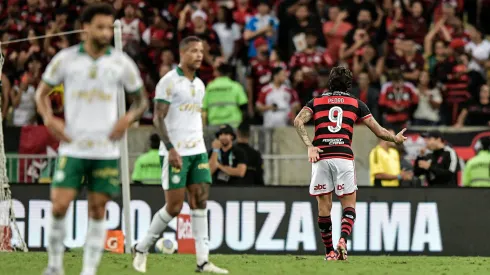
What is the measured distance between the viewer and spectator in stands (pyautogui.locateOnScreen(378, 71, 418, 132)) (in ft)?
69.6

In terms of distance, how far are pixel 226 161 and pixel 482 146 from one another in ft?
14.7

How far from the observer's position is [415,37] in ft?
78.1

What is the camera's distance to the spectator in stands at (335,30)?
23422 mm

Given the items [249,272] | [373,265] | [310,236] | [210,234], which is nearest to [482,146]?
[310,236]

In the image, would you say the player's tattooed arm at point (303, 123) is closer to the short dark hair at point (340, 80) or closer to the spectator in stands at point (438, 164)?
the short dark hair at point (340, 80)

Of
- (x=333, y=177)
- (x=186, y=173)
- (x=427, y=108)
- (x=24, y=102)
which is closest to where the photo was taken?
(x=186, y=173)

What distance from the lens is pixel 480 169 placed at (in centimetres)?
1878

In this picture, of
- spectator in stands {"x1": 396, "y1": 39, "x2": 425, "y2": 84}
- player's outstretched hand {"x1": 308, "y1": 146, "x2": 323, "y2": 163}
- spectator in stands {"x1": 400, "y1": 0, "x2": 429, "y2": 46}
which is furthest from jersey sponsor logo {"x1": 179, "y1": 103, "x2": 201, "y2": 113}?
spectator in stands {"x1": 400, "y1": 0, "x2": 429, "y2": 46}

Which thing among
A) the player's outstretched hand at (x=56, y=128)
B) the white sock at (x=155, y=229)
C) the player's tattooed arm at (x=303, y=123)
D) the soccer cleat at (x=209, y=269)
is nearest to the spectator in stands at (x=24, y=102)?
the player's tattooed arm at (x=303, y=123)

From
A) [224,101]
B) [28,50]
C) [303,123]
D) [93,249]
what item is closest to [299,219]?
[224,101]

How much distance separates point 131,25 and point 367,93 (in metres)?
5.67

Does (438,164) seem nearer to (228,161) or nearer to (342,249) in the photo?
(228,161)

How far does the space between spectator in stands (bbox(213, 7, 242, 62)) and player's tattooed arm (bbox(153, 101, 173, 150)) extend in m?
12.5

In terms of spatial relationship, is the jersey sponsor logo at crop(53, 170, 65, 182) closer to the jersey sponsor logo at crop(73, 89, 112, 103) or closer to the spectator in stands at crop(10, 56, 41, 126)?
the jersey sponsor logo at crop(73, 89, 112, 103)
